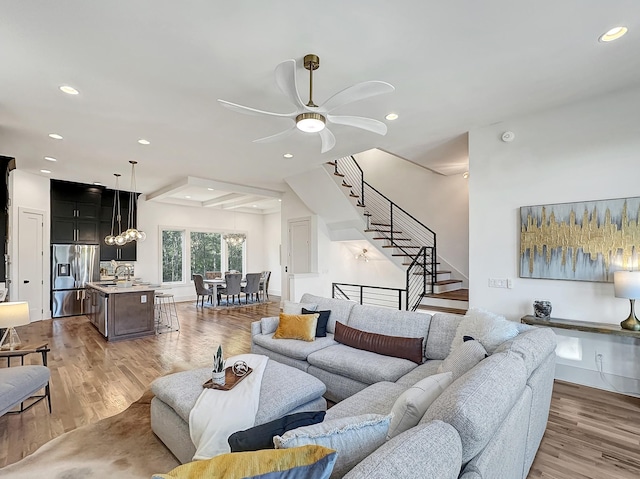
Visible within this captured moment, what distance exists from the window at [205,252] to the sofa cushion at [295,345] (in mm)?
7089

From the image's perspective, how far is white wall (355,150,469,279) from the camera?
22.4 ft

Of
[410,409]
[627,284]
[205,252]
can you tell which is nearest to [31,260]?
[205,252]

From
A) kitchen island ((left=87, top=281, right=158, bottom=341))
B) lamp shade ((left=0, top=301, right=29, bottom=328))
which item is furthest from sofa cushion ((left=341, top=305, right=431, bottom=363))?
kitchen island ((left=87, top=281, right=158, bottom=341))

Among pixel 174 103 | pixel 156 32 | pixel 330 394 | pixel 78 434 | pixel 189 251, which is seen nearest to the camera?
pixel 156 32

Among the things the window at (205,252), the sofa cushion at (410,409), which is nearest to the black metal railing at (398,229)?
the sofa cushion at (410,409)

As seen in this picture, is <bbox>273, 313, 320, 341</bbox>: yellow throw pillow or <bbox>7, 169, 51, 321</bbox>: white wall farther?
<bbox>7, 169, 51, 321</bbox>: white wall

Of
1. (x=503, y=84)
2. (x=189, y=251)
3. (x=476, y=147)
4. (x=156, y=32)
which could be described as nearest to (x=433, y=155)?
(x=476, y=147)

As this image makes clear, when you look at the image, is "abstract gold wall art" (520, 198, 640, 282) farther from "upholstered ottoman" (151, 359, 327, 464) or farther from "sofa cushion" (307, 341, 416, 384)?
"upholstered ottoman" (151, 359, 327, 464)

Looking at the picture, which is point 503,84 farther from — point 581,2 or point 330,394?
point 330,394

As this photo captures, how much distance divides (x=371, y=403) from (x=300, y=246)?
5.89 meters

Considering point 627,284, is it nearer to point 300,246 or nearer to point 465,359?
point 465,359

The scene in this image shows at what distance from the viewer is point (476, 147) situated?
167 inches

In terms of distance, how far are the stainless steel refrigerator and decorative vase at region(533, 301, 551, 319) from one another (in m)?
8.35

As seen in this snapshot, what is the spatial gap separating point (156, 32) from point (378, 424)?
290 centimetres
